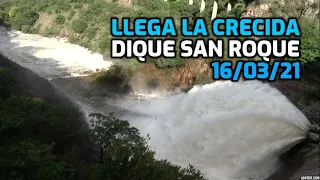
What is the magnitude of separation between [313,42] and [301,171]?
20.1 meters

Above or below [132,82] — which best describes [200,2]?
above

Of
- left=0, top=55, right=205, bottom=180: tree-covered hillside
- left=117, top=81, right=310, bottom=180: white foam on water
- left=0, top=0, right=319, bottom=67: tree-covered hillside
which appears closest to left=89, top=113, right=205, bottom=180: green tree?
left=0, top=55, right=205, bottom=180: tree-covered hillside

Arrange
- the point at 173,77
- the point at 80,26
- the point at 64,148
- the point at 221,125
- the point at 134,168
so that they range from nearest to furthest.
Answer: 1. the point at 134,168
2. the point at 64,148
3. the point at 221,125
4. the point at 173,77
5. the point at 80,26

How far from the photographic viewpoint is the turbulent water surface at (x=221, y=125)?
26.2 m

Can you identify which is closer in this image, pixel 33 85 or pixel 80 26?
pixel 33 85

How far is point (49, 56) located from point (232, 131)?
33.8m

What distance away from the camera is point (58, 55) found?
51625 mm

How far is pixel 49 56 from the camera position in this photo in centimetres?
5116

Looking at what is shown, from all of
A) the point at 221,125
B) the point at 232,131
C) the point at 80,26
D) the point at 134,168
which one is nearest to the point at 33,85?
the point at 221,125

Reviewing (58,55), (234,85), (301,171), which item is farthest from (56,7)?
(301,171)

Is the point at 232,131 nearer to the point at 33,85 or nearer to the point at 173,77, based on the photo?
the point at 173,77

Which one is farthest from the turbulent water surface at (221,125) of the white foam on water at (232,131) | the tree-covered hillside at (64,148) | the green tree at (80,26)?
the green tree at (80,26)

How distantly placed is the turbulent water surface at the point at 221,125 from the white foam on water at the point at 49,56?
6.87m

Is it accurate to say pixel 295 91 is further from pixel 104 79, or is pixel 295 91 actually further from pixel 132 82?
pixel 104 79
